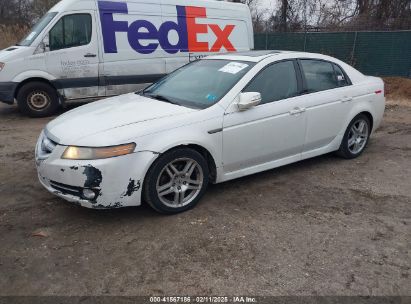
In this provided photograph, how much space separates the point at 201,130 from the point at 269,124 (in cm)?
87

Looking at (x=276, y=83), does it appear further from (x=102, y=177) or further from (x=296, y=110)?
(x=102, y=177)

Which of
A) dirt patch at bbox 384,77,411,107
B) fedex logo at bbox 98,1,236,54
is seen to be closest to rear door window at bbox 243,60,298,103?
fedex logo at bbox 98,1,236,54

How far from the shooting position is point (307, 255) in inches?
129

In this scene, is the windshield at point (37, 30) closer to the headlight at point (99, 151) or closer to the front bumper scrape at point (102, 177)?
the front bumper scrape at point (102, 177)

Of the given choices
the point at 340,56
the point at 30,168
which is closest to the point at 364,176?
the point at 30,168

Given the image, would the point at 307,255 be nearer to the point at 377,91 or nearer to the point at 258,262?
the point at 258,262

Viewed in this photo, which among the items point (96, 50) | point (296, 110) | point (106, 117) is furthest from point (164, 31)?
point (106, 117)

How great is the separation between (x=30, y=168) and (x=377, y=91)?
4.84 meters

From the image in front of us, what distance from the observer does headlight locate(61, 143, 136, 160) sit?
3463 mm

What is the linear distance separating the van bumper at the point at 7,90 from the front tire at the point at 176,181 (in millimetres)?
5771

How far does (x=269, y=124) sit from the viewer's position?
4375 mm

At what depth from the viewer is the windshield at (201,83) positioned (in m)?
4.25

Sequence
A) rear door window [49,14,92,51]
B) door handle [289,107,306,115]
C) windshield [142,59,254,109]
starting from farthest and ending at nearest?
rear door window [49,14,92,51]
door handle [289,107,306,115]
windshield [142,59,254,109]

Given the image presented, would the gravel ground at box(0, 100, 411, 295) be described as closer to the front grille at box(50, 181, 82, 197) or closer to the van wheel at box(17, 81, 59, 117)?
the front grille at box(50, 181, 82, 197)
